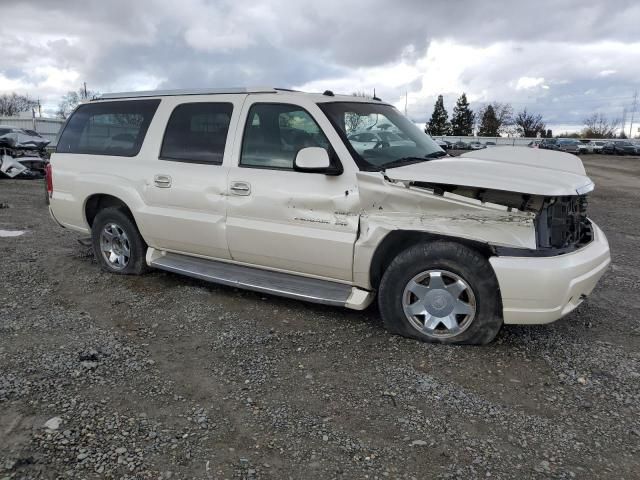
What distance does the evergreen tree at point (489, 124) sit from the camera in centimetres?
9256

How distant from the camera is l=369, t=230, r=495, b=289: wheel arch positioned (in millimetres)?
3699

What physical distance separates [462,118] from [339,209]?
95717 mm

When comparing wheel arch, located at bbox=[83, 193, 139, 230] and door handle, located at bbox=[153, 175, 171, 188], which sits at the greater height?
door handle, located at bbox=[153, 175, 171, 188]

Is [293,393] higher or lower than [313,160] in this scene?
lower

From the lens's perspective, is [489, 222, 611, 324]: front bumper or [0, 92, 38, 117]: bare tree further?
[0, 92, 38, 117]: bare tree

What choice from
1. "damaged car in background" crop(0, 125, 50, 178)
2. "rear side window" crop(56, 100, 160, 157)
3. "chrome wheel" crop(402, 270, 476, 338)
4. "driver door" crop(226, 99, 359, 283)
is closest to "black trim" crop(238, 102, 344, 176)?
"driver door" crop(226, 99, 359, 283)

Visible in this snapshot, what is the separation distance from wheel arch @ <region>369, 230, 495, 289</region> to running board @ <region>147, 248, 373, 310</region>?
21 centimetres

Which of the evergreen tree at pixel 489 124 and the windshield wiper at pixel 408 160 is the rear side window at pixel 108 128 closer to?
the windshield wiper at pixel 408 160

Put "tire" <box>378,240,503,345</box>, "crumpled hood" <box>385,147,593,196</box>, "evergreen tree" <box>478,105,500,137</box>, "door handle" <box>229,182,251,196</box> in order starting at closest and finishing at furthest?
"crumpled hood" <box>385,147,593,196</box>
"tire" <box>378,240,503,345</box>
"door handle" <box>229,182,251,196</box>
"evergreen tree" <box>478,105,500,137</box>

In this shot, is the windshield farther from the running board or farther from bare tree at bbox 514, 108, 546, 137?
bare tree at bbox 514, 108, 546, 137

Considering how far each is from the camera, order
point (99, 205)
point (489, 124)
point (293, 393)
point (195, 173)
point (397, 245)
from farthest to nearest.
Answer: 1. point (489, 124)
2. point (99, 205)
3. point (195, 173)
4. point (397, 245)
5. point (293, 393)

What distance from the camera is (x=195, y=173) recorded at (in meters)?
4.73

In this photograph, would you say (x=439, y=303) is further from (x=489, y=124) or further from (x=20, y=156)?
(x=489, y=124)

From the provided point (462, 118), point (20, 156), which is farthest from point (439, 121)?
point (20, 156)
